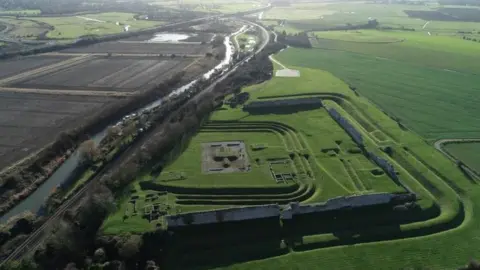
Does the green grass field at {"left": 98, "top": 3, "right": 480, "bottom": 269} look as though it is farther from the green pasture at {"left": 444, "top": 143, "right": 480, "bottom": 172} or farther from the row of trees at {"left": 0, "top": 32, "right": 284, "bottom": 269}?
the row of trees at {"left": 0, "top": 32, "right": 284, "bottom": 269}

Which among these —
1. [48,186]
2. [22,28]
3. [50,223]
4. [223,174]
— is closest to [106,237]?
[50,223]

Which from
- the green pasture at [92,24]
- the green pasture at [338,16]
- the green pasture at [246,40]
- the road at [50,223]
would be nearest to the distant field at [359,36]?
the green pasture at [338,16]

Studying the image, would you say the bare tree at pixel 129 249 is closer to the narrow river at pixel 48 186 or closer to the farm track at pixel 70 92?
the narrow river at pixel 48 186

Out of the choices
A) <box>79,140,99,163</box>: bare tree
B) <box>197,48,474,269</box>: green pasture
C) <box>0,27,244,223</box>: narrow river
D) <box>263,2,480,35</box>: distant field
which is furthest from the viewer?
<box>263,2,480,35</box>: distant field

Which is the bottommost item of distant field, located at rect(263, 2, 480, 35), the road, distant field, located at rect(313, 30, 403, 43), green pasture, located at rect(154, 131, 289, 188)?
the road

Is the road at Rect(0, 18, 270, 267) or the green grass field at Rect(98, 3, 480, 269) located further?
the road at Rect(0, 18, 270, 267)

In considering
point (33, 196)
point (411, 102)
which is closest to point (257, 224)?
point (33, 196)

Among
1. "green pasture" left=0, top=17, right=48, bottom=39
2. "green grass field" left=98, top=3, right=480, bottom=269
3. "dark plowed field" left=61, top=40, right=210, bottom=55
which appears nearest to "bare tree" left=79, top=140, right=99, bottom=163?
"green grass field" left=98, top=3, right=480, bottom=269
